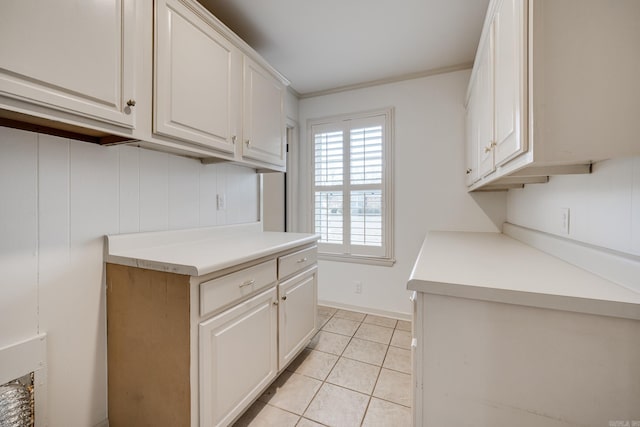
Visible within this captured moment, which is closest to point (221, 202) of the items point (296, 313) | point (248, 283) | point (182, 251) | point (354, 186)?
point (182, 251)

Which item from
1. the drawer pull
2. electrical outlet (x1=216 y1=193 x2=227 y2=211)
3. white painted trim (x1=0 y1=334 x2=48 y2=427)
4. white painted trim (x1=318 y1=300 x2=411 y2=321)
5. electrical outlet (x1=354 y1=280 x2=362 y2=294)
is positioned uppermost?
electrical outlet (x1=216 y1=193 x2=227 y2=211)

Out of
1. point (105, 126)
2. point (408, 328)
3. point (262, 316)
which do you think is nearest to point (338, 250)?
point (408, 328)

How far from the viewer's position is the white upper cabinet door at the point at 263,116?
5.90 feet

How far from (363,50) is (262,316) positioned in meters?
2.22

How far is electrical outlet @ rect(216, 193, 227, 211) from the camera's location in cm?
198

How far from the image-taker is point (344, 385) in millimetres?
1734

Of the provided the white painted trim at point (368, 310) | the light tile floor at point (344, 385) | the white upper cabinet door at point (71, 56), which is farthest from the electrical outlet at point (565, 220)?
the white upper cabinet door at point (71, 56)

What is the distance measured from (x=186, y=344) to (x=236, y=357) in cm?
30

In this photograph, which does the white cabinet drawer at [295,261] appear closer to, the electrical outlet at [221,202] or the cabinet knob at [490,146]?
the electrical outlet at [221,202]

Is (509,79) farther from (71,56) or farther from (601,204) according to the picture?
(71,56)

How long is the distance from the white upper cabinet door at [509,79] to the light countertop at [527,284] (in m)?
0.45

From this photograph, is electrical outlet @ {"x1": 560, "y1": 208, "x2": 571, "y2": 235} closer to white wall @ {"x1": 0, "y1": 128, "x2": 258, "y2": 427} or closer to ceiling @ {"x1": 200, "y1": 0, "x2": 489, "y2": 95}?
ceiling @ {"x1": 200, "y1": 0, "x2": 489, "y2": 95}

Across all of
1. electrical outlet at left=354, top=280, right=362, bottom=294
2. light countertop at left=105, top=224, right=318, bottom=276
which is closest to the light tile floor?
electrical outlet at left=354, top=280, right=362, bottom=294

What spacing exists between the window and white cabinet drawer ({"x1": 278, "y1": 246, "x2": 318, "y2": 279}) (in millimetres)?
987
